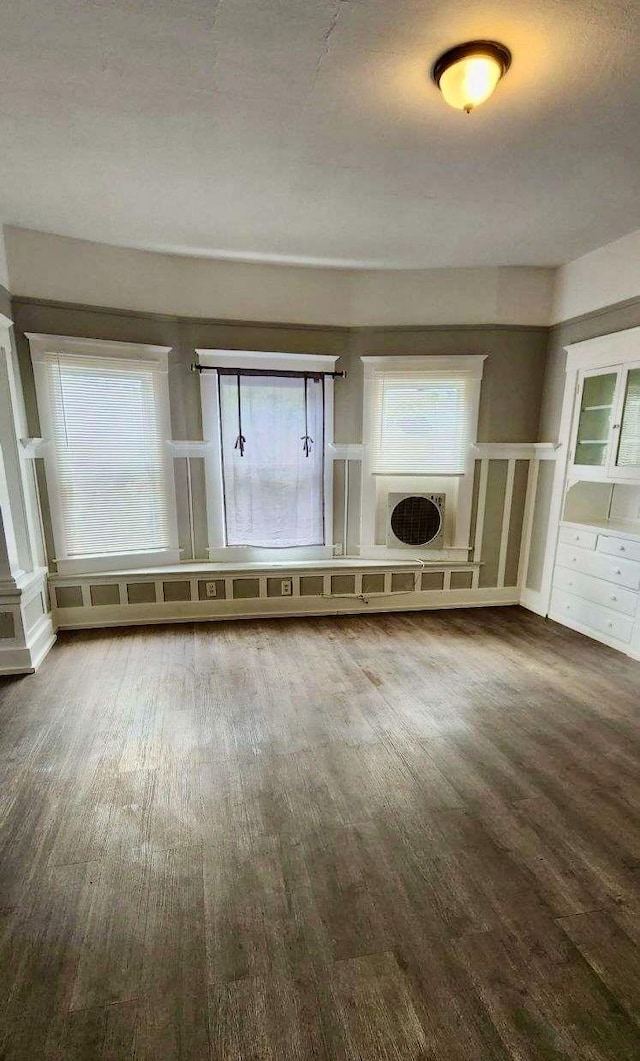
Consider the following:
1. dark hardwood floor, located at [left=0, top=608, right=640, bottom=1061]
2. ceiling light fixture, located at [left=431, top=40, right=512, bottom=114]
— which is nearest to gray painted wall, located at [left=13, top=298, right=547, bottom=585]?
dark hardwood floor, located at [left=0, top=608, right=640, bottom=1061]

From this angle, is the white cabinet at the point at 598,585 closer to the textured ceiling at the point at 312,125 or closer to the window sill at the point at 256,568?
the window sill at the point at 256,568

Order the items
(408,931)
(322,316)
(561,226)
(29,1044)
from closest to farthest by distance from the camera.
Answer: (29,1044), (408,931), (561,226), (322,316)

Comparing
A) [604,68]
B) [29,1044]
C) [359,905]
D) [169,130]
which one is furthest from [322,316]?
[29,1044]

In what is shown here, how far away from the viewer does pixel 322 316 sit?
3.85 metres

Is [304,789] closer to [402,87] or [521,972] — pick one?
[521,972]

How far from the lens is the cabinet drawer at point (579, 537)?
3.56 m

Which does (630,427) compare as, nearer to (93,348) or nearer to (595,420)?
(595,420)

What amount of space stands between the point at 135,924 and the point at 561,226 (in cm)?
417

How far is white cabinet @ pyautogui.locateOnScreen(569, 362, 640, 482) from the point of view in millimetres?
3211

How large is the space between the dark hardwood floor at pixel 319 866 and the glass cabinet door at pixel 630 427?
145 cm

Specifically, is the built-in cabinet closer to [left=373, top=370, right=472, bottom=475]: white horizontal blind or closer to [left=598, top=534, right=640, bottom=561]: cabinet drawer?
[left=598, top=534, right=640, bottom=561]: cabinet drawer

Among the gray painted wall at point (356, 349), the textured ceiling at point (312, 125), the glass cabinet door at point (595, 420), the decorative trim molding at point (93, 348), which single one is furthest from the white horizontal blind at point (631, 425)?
the decorative trim molding at point (93, 348)

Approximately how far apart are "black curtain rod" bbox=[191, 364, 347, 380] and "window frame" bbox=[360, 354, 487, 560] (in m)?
0.29

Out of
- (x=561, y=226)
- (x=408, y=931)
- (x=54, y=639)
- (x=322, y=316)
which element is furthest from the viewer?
(x=322, y=316)
